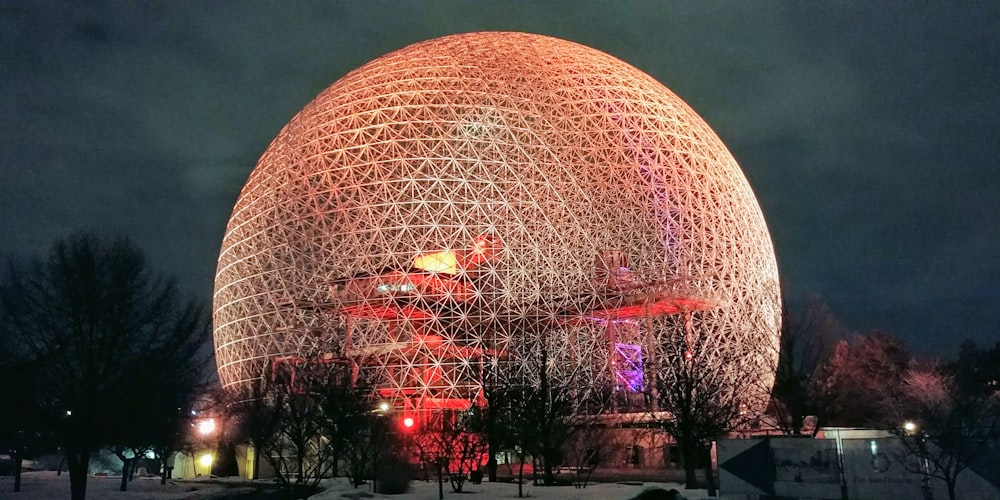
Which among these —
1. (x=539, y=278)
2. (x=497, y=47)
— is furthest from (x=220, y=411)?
(x=497, y=47)

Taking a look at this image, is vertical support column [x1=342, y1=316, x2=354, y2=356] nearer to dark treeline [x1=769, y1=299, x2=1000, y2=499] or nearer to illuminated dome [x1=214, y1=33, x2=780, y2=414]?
illuminated dome [x1=214, y1=33, x2=780, y2=414]

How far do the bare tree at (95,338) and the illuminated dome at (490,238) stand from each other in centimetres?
1444

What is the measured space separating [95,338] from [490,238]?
2095 cm

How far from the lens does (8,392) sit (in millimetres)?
13688

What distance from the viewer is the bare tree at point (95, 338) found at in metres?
16.0

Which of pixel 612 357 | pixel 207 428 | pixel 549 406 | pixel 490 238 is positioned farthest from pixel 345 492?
pixel 207 428

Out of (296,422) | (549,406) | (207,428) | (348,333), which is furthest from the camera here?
(207,428)

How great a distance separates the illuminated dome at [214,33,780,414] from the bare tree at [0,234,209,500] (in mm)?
14442

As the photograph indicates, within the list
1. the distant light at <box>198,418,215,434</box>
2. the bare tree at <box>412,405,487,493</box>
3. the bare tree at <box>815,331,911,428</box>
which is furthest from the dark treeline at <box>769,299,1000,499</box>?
the distant light at <box>198,418,215,434</box>

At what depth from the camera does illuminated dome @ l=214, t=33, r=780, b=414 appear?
35.2 m

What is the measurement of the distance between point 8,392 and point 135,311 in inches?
152

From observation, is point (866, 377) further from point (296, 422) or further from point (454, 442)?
point (296, 422)

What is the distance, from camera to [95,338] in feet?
55.5

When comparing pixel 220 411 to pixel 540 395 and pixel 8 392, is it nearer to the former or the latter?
pixel 540 395
